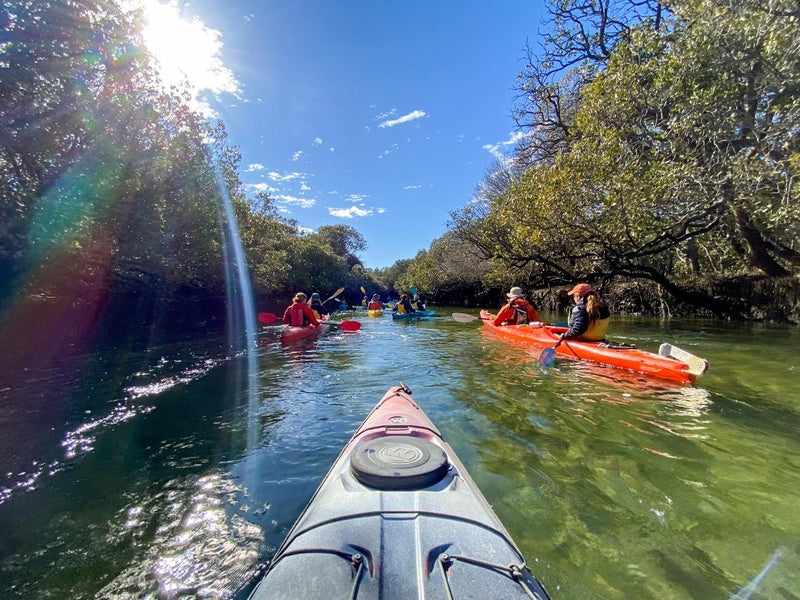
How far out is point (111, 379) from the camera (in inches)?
263

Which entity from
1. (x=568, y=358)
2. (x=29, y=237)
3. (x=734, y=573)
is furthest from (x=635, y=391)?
(x=29, y=237)

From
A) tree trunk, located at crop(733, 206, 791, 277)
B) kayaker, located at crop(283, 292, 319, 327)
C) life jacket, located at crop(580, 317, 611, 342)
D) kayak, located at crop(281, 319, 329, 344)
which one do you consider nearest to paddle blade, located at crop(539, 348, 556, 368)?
life jacket, located at crop(580, 317, 611, 342)

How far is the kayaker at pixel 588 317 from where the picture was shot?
22.8ft

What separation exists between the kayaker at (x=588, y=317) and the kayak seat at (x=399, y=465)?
5713 millimetres

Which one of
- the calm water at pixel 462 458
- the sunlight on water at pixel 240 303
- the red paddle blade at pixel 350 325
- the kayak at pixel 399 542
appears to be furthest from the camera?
the red paddle blade at pixel 350 325

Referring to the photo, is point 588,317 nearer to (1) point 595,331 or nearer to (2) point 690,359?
(1) point 595,331

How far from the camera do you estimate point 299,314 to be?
1078cm

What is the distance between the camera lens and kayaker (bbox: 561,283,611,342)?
6.95 meters

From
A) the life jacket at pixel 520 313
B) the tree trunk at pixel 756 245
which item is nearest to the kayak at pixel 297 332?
the life jacket at pixel 520 313

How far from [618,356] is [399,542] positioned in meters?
6.02

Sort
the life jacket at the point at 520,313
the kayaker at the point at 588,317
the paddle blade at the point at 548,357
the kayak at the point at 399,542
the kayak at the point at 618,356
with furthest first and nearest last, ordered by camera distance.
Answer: the life jacket at the point at 520,313 → the kayaker at the point at 588,317 → the paddle blade at the point at 548,357 → the kayak at the point at 618,356 → the kayak at the point at 399,542

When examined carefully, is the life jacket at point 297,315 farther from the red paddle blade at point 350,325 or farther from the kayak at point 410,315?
the kayak at point 410,315

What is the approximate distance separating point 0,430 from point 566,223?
13330mm

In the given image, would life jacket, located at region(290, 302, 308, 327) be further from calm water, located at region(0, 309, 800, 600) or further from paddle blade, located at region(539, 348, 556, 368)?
paddle blade, located at region(539, 348, 556, 368)
